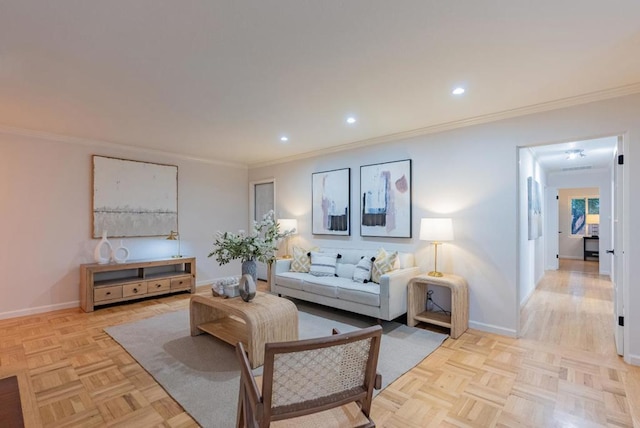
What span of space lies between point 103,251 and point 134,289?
2.34 feet

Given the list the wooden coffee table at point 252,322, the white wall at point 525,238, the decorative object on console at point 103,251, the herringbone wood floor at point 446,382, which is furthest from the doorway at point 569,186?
the decorative object on console at point 103,251

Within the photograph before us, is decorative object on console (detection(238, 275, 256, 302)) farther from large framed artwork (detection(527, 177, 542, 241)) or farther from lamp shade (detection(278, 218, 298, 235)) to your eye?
large framed artwork (detection(527, 177, 542, 241))

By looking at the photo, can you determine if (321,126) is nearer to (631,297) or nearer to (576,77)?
(576,77)

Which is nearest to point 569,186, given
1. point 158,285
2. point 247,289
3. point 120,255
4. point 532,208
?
point 532,208

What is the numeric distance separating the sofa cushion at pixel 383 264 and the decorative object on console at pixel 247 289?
1.63 metres

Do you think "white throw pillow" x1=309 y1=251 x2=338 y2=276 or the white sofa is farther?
"white throw pillow" x1=309 y1=251 x2=338 y2=276

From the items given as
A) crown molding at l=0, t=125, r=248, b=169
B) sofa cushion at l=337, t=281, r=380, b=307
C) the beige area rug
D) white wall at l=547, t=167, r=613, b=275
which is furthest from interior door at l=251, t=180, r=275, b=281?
white wall at l=547, t=167, r=613, b=275

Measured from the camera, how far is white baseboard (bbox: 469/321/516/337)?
331 cm

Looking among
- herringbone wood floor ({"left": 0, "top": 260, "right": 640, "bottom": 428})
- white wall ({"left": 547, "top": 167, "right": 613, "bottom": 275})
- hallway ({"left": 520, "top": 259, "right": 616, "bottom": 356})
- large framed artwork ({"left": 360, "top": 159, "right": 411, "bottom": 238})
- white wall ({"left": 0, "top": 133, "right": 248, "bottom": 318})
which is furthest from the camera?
white wall ({"left": 547, "top": 167, "right": 613, "bottom": 275})

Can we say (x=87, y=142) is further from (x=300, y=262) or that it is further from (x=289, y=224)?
(x=300, y=262)

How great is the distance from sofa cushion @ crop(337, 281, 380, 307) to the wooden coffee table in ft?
3.31

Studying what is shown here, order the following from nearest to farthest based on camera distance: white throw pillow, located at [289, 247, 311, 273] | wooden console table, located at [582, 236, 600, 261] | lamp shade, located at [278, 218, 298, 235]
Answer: white throw pillow, located at [289, 247, 311, 273] < lamp shade, located at [278, 218, 298, 235] < wooden console table, located at [582, 236, 600, 261]

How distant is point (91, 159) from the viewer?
14.7 feet

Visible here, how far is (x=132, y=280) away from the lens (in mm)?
4578
